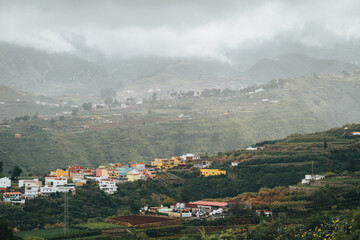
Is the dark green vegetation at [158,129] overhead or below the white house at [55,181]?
overhead

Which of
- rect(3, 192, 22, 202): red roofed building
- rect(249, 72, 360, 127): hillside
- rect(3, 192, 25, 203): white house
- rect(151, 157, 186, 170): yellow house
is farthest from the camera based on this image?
rect(249, 72, 360, 127): hillside

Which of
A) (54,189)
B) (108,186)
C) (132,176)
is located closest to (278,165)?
(132,176)

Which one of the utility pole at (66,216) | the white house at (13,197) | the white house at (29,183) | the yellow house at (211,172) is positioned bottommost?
the utility pole at (66,216)

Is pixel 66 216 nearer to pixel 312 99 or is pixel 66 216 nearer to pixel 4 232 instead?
pixel 4 232

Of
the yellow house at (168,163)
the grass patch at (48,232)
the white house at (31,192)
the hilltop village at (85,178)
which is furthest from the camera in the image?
the yellow house at (168,163)

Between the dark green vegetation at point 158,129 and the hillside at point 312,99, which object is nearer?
the dark green vegetation at point 158,129

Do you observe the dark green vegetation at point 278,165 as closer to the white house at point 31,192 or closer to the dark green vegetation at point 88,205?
the dark green vegetation at point 88,205

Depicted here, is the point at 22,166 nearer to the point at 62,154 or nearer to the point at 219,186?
the point at 62,154

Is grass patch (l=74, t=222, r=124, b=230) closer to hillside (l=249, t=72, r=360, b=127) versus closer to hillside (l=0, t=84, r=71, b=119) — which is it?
hillside (l=0, t=84, r=71, b=119)

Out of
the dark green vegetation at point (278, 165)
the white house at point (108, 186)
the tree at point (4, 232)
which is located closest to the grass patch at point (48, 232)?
the tree at point (4, 232)

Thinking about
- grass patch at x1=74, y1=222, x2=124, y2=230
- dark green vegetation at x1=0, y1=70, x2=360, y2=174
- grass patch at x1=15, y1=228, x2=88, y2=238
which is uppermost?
dark green vegetation at x1=0, y1=70, x2=360, y2=174

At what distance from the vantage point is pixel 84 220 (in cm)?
5638

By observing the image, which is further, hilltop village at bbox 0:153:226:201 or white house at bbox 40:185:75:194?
white house at bbox 40:185:75:194

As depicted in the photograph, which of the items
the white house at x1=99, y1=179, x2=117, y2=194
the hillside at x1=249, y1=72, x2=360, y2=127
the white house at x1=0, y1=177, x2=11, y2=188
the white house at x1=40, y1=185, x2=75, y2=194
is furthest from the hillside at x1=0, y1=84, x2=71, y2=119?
the white house at x1=40, y1=185, x2=75, y2=194
